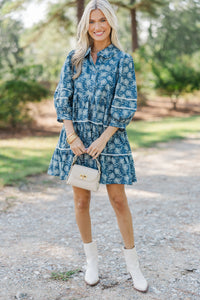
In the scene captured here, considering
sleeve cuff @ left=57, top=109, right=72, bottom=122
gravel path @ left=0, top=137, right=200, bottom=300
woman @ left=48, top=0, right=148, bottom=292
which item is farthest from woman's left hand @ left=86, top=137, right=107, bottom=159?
gravel path @ left=0, top=137, right=200, bottom=300

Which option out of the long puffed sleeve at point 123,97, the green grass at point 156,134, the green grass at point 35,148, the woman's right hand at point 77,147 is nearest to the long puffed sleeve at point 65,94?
the woman's right hand at point 77,147

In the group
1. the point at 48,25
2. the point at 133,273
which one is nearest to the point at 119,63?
the point at 133,273

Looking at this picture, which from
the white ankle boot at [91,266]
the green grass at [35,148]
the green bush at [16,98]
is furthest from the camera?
the green bush at [16,98]

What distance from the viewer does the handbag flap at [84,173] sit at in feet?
7.64

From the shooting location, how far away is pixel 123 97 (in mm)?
2365

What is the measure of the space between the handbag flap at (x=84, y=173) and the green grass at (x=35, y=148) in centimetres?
312

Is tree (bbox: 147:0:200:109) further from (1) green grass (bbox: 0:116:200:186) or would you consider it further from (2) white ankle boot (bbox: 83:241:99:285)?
(2) white ankle boot (bbox: 83:241:99:285)

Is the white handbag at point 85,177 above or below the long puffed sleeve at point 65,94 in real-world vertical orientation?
below

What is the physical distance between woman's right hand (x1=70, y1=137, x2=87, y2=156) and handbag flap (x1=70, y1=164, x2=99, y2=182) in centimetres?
10

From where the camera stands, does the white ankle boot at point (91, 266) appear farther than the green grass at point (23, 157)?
No

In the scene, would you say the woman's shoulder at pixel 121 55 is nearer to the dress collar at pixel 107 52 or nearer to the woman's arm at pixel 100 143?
the dress collar at pixel 107 52

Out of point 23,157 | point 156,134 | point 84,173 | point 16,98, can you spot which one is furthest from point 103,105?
point 16,98

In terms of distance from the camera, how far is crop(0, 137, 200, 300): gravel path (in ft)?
8.23

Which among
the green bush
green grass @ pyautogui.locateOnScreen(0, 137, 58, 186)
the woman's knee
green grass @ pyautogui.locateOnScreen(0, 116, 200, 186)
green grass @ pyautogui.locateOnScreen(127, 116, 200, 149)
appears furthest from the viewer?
the green bush
